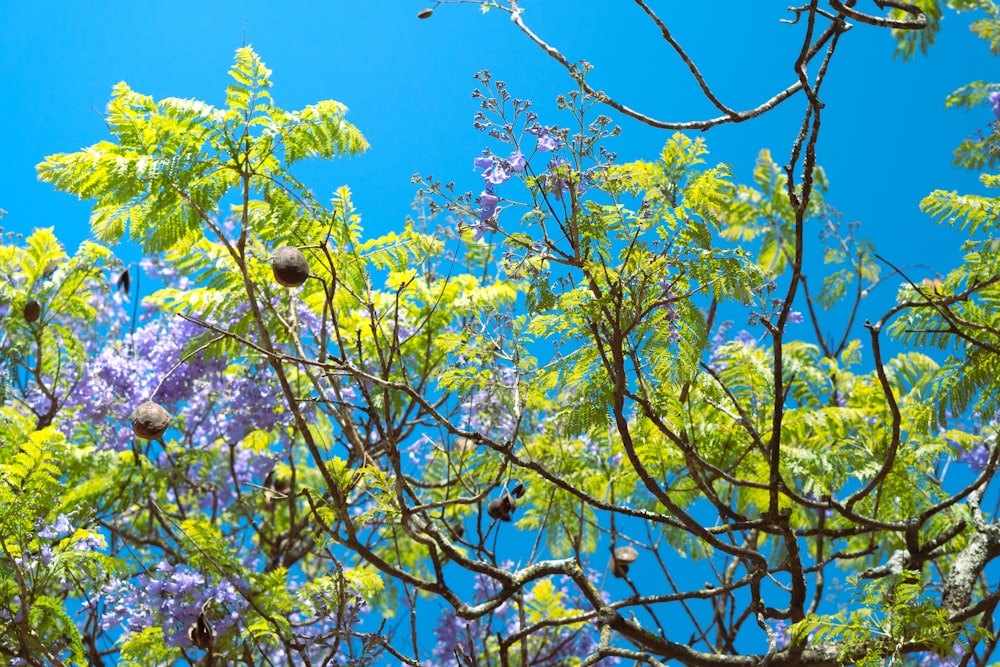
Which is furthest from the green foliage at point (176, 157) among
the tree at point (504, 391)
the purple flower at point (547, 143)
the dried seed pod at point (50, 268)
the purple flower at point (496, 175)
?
the dried seed pod at point (50, 268)

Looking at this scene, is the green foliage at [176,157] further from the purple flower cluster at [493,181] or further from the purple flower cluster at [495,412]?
the purple flower cluster at [495,412]

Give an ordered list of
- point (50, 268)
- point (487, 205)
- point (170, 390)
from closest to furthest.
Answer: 1. point (487, 205)
2. point (50, 268)
3. point (170, 390)

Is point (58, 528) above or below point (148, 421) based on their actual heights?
above

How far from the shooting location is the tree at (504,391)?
2.43 meters

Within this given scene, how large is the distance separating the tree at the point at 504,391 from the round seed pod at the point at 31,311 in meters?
0.02

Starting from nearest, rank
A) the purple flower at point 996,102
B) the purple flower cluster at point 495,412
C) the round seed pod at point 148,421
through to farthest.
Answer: the round seed pod at point 148,421 → the purple flower cluster at point 495,412 → the purple flower at point 996,102

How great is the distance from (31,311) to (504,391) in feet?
6.62

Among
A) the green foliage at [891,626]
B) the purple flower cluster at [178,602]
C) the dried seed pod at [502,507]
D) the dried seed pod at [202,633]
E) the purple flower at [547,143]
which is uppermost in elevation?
the purple flower at [547,143]

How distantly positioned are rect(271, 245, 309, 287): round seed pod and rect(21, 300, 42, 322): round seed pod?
2.22m

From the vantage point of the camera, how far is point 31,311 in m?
4.15

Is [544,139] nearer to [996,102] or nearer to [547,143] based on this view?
[547,143]

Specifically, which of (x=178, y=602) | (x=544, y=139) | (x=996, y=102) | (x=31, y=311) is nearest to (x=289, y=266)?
(x=544, y=139)

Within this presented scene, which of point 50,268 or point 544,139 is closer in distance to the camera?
point 544,139

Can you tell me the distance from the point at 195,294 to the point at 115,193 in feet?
2.30
